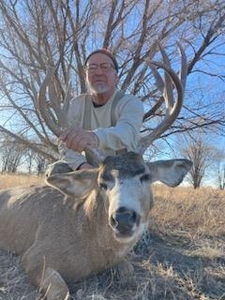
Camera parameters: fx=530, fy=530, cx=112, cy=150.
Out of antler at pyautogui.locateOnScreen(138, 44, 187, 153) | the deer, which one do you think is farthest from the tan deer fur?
antler at pyautogui.locateOnScreen(138, 44, 187, 153)

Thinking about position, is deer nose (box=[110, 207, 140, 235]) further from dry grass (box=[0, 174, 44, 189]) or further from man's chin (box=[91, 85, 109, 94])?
dry grass (box=[0, 174, 44, 189])

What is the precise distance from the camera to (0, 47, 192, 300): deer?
12.4 ft

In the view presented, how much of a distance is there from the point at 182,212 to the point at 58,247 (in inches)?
124

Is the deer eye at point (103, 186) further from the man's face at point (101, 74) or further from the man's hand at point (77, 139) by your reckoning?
the man's face at point (101, 74)

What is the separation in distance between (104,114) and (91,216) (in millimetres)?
1534

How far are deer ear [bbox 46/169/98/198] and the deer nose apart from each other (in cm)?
86

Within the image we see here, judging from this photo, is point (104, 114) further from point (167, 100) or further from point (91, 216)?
point (91, 216)

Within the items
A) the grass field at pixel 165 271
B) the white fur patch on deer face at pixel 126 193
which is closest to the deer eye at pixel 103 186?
the white fur patch on deer face at pixel 126 193

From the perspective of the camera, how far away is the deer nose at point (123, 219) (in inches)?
140

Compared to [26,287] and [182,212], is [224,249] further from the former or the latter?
[26,287]

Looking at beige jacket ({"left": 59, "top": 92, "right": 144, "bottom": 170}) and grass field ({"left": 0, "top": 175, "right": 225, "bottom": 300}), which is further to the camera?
beige jacket ({"left": 59, "top": 92, "right": 144, "bottom": 170})

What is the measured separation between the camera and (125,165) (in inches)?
158

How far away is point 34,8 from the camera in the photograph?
33.3ft

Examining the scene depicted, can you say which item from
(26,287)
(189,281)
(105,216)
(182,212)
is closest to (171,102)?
(105,216)
